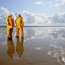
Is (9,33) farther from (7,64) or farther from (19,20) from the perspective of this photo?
(7,64)

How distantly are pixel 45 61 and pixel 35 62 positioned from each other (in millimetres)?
291

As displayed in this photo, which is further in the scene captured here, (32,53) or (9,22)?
(9,22)

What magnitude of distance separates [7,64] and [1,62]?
338 millimetres

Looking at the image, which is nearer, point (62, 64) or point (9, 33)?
point (62, 64)

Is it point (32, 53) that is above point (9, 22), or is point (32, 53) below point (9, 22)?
below

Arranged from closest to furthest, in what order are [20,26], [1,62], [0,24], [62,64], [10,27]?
[62,64] → [1,62] → [10,27] → [20,26] → [0,24]

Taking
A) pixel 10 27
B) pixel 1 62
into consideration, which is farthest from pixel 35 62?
pixel 10 27

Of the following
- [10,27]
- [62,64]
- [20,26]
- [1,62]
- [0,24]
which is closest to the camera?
[62,64]

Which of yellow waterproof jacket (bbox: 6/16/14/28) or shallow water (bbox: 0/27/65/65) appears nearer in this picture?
shallow water (bbox: 0/27/65/65)

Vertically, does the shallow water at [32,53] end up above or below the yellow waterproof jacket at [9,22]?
below

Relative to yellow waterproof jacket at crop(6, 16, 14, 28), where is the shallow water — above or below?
below

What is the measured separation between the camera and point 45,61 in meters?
5.71

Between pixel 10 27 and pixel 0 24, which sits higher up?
pixel 10 27

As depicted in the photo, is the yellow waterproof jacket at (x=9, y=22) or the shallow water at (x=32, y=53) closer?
the shallow water at (x=32, y=53)
